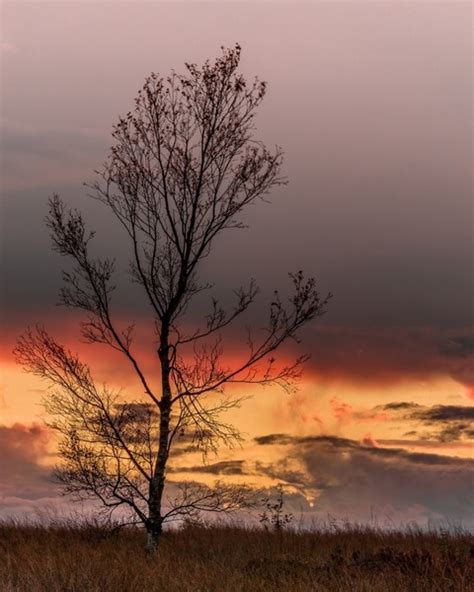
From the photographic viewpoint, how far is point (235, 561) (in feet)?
51.0

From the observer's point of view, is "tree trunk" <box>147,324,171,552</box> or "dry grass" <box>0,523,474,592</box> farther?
"tree trunk" <box>147,324,171,552</box>

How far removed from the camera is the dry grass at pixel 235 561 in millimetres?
12078

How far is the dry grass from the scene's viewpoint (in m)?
12.1

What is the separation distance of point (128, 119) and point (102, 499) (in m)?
8.01

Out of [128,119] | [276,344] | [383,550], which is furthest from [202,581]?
[128,119]

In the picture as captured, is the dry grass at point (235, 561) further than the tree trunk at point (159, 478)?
No

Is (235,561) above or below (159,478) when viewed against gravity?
below

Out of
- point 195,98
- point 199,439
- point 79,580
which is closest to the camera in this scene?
point 79,580

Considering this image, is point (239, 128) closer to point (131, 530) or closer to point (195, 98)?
point (195, 98)

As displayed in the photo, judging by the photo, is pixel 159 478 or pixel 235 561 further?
pixel 159 478

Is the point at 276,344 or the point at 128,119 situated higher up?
the point at 128,119

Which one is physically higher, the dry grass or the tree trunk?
the tree trunk

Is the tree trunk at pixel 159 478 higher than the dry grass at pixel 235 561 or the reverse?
higher

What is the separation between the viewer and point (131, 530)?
20.5m
